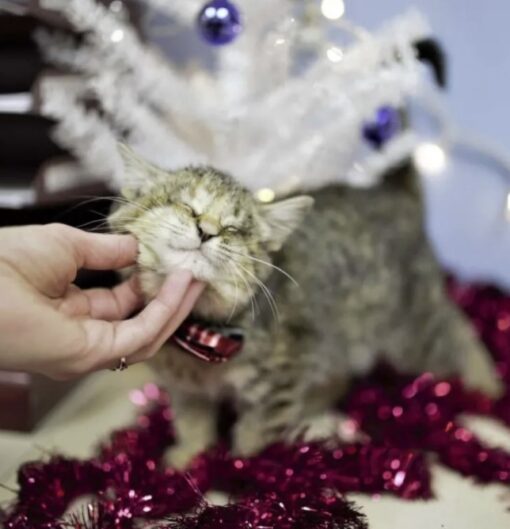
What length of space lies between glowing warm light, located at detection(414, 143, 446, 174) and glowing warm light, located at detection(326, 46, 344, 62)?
1.56 feet

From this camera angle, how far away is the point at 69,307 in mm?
883

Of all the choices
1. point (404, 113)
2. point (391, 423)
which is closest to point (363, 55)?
point (404, 113)

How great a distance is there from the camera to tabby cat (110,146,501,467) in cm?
88

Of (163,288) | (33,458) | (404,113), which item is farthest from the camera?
(404,113)

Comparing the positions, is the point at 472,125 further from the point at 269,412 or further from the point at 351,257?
the point at 269,412

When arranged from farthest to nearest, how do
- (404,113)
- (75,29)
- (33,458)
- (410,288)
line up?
(404,113)
(410,288)
(75,29)
(33,458)

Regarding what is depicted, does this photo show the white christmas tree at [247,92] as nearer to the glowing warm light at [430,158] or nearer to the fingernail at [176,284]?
the glowing warm light at [430,158]

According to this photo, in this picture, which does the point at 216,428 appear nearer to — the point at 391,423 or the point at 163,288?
the point at 391,423

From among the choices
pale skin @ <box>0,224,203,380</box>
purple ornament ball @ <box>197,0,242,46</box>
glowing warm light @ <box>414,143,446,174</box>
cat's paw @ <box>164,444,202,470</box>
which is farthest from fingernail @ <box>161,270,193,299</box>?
glowing warm light @ <box>414,143,446,174</box>

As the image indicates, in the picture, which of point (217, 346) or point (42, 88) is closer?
point (217, 346)

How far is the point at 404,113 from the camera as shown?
1611 millimetres

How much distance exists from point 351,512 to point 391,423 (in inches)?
14.5

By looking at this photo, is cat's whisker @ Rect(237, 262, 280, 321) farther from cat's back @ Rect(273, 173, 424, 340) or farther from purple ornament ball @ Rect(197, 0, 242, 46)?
purple ornament ball @ Rect(197, 0, 242, 46)

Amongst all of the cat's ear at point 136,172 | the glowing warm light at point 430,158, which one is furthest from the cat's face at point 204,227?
the glowing warm light at point 430,158
